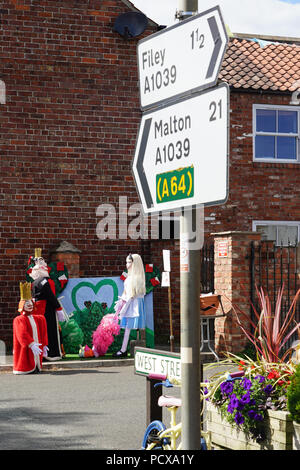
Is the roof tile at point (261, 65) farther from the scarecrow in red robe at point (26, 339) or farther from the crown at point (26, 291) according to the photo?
the scarecrow in red robe at point (26, 339)

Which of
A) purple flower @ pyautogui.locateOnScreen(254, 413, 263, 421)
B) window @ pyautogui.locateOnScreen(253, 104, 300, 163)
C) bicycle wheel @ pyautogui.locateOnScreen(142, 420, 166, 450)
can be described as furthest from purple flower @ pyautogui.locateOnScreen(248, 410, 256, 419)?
window @ pyautogui.locateOnScreen(253, 104, 300, 163)

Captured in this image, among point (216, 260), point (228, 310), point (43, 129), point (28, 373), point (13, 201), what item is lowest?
point (28, 373)

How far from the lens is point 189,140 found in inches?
146

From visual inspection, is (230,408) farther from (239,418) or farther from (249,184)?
(249,184)

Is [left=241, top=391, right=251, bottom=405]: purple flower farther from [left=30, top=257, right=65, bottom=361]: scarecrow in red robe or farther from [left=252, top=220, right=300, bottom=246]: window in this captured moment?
[left=252, top=220, right=300, bottom=246]: window

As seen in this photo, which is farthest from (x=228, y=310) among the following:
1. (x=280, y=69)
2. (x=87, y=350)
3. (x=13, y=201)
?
(x=280, y=69)

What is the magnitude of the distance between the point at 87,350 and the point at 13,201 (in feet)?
13.5

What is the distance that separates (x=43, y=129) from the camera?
57.6 feet

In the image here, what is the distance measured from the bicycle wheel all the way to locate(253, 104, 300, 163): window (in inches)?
562

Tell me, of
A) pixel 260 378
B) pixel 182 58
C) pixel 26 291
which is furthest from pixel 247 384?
pixel 26 291

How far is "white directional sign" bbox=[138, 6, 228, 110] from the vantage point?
11.8 ft

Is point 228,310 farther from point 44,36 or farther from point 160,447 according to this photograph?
point 160,447

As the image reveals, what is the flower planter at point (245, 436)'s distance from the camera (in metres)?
5.90

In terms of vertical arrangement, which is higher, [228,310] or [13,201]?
[13,201]
